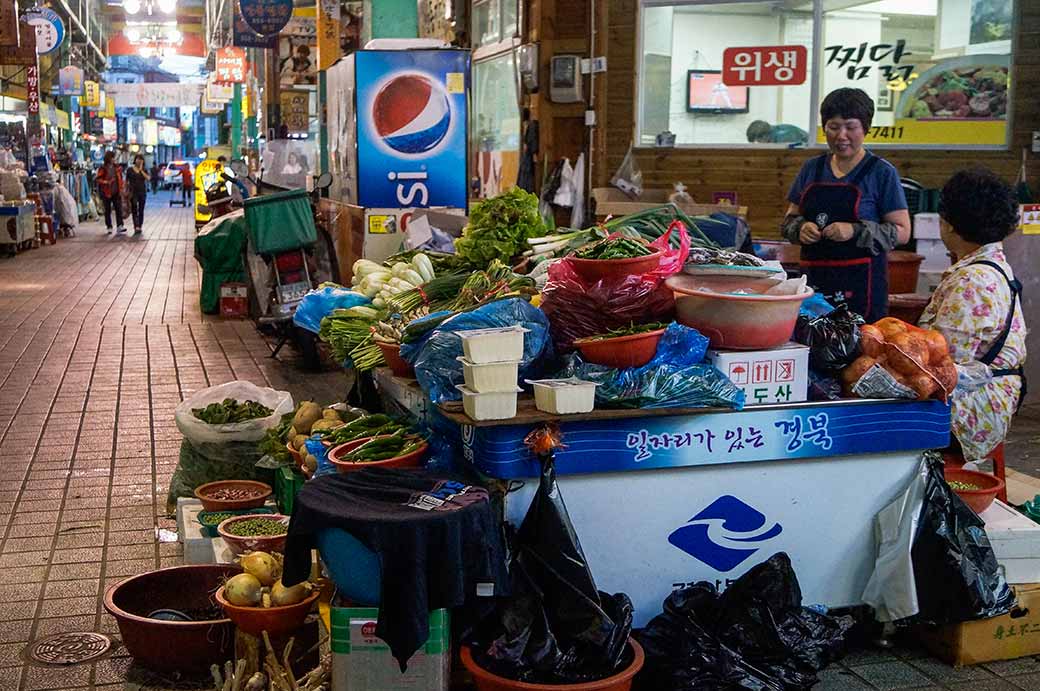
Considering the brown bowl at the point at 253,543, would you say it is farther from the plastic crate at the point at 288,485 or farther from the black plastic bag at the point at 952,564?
the black plastic bag at the point at 952,564

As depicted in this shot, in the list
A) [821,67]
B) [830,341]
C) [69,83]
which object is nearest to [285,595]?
[830,341]

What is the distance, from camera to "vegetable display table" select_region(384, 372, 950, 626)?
12.6 feet

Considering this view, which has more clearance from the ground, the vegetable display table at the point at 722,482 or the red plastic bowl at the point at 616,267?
the red plastic bowl at the point at 616,267

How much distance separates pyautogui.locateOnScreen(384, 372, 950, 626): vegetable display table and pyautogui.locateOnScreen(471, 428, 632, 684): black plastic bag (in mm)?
199

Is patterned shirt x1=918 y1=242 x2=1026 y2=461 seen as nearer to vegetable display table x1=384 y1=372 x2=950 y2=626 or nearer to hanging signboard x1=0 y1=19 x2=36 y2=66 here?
vegetable display table x1=384 y1=372 x2=950 y2=626

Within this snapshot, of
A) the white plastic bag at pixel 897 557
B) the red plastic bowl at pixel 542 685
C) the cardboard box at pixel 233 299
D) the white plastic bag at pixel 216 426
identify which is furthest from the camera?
the cardboard box at pixel 233 299

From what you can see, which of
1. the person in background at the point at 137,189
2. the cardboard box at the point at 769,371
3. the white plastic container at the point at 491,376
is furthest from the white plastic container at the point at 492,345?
the person in background at the point at 137,189

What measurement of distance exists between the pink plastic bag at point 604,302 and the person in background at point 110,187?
1001 inches

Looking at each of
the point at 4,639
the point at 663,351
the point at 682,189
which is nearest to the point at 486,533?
the point at 663,351

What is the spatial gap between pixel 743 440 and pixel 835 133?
2251 millimetres

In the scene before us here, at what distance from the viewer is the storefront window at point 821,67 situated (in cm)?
1046

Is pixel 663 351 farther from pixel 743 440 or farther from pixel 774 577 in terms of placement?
pixel 774 577

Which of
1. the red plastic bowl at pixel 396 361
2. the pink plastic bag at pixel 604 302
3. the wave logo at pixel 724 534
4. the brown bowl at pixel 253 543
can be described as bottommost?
the brown bowl at pixel 253 543

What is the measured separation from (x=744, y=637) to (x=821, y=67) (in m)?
7.99
